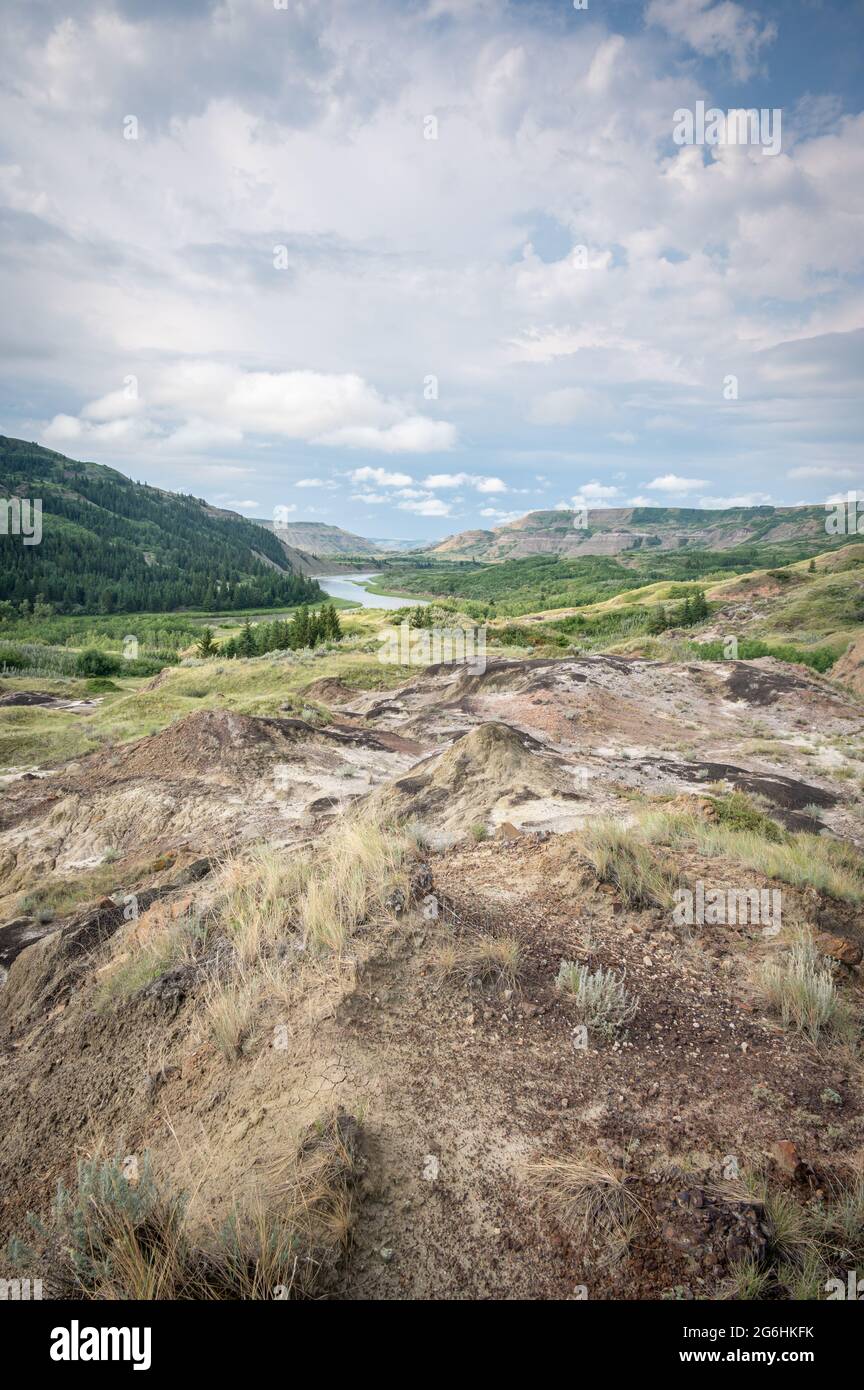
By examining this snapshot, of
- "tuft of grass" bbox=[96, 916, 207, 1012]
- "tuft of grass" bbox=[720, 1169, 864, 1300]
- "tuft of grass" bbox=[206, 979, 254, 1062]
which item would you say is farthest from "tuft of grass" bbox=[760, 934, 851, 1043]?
"tuft of grass" bbox=[96, 916, 207, 1012]

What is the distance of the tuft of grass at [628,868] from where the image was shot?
245 inches

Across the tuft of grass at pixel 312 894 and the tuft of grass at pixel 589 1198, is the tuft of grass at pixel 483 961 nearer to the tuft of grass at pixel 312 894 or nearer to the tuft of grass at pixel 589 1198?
the tuft of grass at pixel 312 894

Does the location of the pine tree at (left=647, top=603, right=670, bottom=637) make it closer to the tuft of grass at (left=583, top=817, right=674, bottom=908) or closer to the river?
the tuft of grass at (left=583, top=817, right=674, bottom=908)

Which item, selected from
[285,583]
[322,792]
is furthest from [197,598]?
[322,792]

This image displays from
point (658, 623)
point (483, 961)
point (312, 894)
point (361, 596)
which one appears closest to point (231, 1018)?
point (312, 894)

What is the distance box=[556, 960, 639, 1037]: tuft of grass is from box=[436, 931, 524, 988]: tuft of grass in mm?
402

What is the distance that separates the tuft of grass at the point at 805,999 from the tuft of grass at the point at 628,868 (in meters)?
1.40

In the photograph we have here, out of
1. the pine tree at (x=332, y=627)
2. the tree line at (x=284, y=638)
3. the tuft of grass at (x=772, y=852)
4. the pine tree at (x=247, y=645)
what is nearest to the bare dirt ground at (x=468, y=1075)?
the tuft of grass at (x=772, y=852)

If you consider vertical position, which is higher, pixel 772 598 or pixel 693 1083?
pixel 772 598

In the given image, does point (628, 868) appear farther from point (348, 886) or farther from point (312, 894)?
point (312, 894)

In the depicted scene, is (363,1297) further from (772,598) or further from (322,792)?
(772,598)

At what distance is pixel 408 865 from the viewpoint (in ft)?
22.0

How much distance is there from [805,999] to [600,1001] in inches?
60.4
